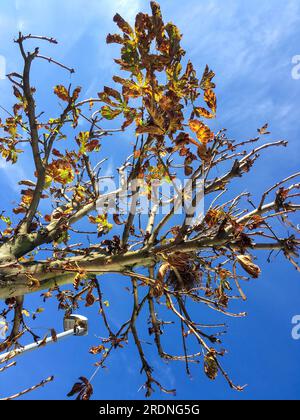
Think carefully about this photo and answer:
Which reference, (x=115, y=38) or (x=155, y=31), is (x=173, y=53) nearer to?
(x=155, y=31)

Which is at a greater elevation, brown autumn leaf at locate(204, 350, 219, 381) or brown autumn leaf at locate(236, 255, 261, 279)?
brown autumn leaf at locate(236, 255, 261, 279)

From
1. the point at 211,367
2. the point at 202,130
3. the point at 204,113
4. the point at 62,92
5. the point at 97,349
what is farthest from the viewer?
the point at 97,349

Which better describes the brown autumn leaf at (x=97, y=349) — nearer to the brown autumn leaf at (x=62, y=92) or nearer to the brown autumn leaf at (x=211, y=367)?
the brown autumn leaf at (x=211, y=367)

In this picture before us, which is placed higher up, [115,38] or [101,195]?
[101,195]

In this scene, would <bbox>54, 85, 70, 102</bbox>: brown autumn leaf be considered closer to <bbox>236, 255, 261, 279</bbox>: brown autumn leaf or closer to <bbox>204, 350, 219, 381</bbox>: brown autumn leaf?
<bbox>236, 255, 261, 279</bbox>: brown autumn leaf

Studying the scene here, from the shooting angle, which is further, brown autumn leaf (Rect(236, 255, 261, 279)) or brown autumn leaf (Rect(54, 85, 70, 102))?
brown autumn leaf (Rect(54, 85, 70, 102))

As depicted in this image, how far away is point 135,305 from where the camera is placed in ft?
13.6

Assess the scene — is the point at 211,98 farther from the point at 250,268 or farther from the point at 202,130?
the point at 250,268

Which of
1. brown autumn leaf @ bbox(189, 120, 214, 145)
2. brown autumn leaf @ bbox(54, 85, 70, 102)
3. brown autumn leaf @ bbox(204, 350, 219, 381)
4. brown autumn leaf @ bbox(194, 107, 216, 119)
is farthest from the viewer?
brown autumn leaf @ bbox(54, 85, 70, 102)

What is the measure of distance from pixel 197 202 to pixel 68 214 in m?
1.82

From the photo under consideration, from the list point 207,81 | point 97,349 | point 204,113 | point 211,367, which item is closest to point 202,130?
point 204,113

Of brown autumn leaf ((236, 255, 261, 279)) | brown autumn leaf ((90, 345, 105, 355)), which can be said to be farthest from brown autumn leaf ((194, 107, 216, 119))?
brown autumn leaf ((90, 345, 105, 355))

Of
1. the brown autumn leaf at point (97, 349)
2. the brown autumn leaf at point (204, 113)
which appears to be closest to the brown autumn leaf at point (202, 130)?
the brown autumn leaf at point (204, 113)
